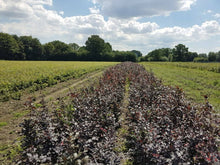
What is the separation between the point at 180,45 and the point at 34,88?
9650cm

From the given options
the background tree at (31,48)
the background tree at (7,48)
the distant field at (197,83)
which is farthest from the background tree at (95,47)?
the distant field at (197,83)

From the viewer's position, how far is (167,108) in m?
4.73

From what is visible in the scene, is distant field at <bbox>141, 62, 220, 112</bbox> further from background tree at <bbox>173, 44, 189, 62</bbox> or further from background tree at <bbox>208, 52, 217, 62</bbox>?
background tree at <bbox>208, 52, 217, 62</bbox>

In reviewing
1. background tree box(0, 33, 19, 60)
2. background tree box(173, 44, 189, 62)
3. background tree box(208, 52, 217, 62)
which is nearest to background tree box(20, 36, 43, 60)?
background tree box(0, 33, 19, 60)

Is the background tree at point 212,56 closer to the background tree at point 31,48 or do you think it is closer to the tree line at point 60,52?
the tree line at point 60,52

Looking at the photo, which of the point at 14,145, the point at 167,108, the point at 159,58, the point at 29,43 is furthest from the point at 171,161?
the point at 159,58

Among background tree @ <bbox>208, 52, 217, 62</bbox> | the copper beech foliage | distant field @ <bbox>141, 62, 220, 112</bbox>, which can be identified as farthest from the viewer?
background tree @ <bbox>208, 52, 217, 62</bbox>

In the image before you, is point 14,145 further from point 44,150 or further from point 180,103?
point 180,103

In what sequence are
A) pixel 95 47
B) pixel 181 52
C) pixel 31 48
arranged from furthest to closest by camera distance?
A: 1. pixel 181 52
2. pixel 95 47
3. pixel 31 48

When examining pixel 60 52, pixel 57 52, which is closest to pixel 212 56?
pixel 60 52

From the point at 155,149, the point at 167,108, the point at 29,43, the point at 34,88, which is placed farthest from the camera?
the point at 29,43

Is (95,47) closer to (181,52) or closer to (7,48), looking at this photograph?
(7,48)

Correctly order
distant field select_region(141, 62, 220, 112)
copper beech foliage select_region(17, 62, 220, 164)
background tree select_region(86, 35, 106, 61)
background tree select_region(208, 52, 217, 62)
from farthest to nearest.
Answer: background tree select_region(208, 52, 217, 62) → background tree select_region(86, 35, 106, 61) → distant field select_region(141, 62, 220, 112) → copper beech foliage select_region(17, 62, 220, 164)

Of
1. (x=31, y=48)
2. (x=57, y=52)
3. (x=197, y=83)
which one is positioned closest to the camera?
(x=197, y=83)
